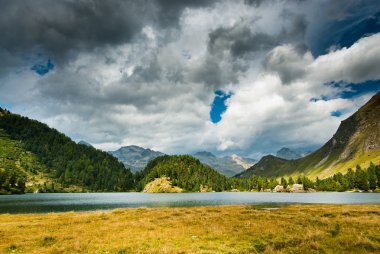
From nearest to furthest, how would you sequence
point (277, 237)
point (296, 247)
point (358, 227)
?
point (296, 247)
point (277, 237)
point (358, 227)

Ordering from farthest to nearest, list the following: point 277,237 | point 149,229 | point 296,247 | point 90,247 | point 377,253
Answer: point 149,229 → point 277,237 → point 90,247 → point 296,247 → point 377,253

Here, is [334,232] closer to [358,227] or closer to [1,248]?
[358,227]

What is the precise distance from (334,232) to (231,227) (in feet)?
44.0

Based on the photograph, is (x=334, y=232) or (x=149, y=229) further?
(x=149, y=229)

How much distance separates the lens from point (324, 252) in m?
26.0

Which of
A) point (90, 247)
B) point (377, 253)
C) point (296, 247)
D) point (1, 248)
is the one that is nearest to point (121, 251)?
point (90, 247)

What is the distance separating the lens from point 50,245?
3234cm

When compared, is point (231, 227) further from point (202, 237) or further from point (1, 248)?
point (1, 248)

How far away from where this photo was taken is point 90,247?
3066cm

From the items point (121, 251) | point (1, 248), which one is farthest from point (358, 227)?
point (1, 248)

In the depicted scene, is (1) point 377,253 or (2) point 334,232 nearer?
(1) point 377,253

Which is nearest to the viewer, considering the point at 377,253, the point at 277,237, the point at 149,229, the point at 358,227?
the point at 377,253

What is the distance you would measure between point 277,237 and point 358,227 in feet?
45.5

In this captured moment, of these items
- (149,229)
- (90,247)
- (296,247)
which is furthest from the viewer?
(149,229)
